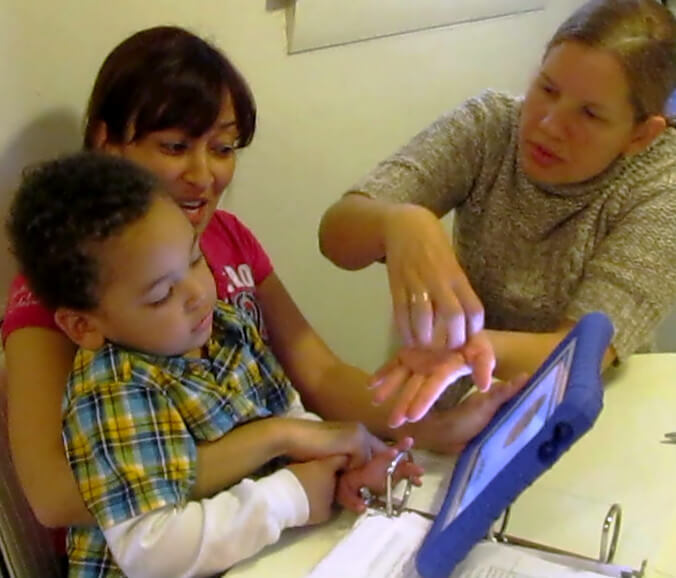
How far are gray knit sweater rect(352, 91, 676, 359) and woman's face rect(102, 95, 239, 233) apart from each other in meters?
0.23

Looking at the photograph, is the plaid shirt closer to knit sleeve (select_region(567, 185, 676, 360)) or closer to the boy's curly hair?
the boy's curly hair

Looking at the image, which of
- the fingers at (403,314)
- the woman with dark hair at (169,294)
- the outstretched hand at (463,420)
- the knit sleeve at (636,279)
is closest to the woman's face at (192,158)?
the woman with dark hair at (169,294)

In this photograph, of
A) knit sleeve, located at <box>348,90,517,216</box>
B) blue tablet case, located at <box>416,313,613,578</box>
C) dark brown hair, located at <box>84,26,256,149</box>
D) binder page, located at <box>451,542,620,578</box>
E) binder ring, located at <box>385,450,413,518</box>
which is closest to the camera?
blue tablet case, located at <box>416,313,613,578</box>

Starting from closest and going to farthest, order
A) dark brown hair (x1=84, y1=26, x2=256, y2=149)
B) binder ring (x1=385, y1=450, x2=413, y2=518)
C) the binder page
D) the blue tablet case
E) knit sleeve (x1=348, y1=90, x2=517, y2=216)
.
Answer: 1. the blue tablet case
2. the binder page
3. binder ring (x1=385, y1=450, x2=413, y2=518)
4. dark brown hair (x1=84, y1=26, x2=256, y2=149)
5. knit sleeve (x1=348, y1=90, x2=517, y2=216)

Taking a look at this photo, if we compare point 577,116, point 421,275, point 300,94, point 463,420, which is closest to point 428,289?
point 421,275

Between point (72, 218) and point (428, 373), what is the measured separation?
0.40 meters

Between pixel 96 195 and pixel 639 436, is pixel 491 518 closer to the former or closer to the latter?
pixel 639 436

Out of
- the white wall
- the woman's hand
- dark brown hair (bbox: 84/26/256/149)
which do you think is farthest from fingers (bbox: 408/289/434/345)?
the white wall

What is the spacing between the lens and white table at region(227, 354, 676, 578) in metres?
0.87

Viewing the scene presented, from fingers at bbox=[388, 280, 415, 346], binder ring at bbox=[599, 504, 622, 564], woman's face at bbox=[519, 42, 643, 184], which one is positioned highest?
woman's face at bbox=[519, 42, 643, 184]

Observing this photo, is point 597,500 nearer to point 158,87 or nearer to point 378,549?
point 378,549

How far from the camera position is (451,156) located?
52.2 inches

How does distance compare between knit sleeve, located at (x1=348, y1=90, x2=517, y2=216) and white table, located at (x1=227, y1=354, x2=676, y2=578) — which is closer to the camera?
white table, located at (x1=227, y1=354, x2=676, y2=578)

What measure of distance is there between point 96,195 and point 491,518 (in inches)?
19.0
